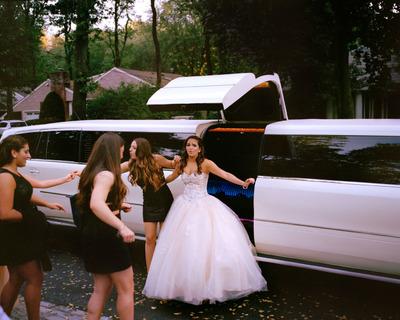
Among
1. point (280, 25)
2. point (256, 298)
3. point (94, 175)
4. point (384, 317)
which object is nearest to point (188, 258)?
point (256, 298)

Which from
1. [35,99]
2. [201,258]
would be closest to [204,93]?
[201,258]

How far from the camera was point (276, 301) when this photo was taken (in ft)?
15.1

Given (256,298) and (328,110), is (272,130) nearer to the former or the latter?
(256,298)

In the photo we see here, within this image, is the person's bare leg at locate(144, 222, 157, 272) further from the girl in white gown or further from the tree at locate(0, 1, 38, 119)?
the tree at locate(0, 1, 38, 119)

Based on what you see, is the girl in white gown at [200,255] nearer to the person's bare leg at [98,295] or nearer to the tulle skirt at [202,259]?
Answer: the tulle skirt at [202,259]

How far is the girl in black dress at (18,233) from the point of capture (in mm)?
3330

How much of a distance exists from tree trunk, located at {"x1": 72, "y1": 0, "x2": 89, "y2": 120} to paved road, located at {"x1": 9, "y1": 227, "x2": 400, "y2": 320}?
1144 cm

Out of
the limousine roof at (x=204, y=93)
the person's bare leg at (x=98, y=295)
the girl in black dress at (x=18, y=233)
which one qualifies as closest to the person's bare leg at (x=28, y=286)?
the girl in black dress at (x=18, y=233)

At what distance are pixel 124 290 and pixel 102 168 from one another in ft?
3.16

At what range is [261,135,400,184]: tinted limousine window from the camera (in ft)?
13.5

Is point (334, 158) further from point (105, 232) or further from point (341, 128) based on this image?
point (105, 232)

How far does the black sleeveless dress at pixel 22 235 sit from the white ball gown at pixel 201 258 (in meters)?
1.35

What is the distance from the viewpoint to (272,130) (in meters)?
4.83

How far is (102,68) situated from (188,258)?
6044 cm
